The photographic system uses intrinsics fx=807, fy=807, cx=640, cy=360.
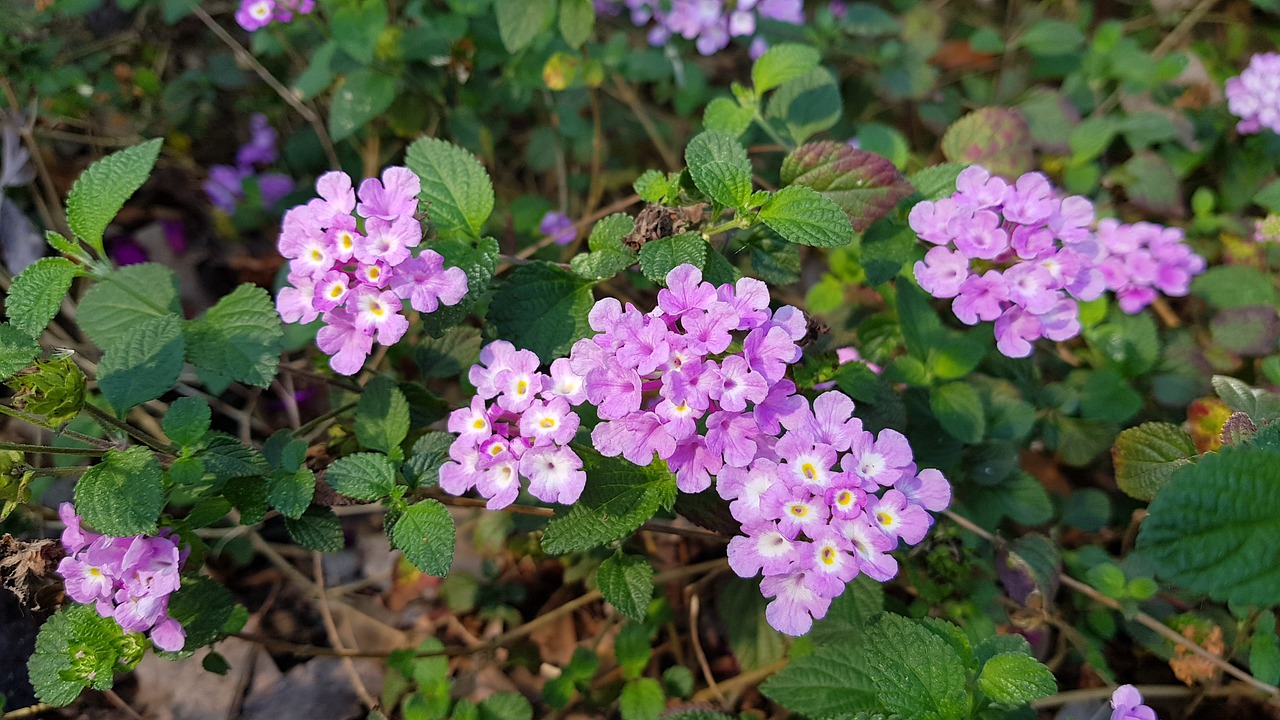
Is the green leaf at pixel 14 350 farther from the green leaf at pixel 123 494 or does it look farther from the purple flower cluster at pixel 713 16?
the purple flower cluster at pixel 713 16

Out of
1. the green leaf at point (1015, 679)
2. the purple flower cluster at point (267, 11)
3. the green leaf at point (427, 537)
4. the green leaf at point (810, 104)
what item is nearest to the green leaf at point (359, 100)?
the purple flower cluster at point (267, 11)

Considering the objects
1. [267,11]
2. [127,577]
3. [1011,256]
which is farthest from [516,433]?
[267,11]

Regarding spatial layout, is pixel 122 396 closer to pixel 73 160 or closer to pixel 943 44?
pixel 73 160

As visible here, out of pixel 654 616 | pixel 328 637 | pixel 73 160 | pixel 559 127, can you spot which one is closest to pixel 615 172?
pixel 559 127

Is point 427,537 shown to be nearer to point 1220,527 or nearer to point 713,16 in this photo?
point 1220,527

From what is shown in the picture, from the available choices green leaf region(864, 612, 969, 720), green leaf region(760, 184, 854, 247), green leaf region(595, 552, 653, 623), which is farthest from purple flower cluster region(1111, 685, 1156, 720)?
green leaf region(760, 184, 854, 247)

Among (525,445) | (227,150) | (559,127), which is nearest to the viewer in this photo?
(525,445)

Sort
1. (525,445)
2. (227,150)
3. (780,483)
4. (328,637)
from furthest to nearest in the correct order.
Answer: (227,150) → (328,637) → (525,445) → (780,483)

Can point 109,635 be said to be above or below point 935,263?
below

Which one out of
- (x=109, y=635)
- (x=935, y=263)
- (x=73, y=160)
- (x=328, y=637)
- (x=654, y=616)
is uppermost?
(x=935, y=263)
